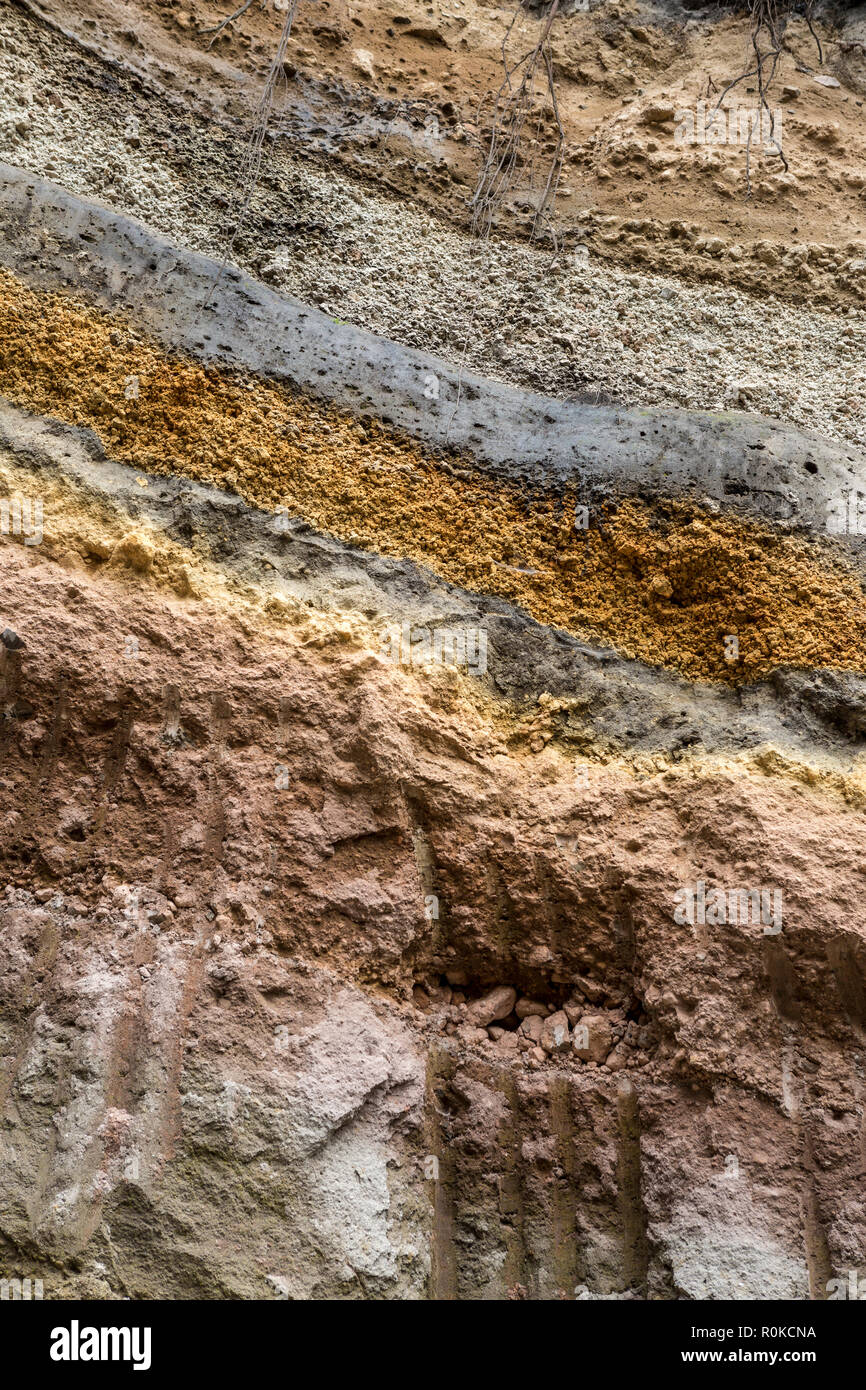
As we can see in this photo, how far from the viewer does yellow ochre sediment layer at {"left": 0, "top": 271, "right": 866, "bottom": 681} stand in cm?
347

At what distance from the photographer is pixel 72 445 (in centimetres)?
346

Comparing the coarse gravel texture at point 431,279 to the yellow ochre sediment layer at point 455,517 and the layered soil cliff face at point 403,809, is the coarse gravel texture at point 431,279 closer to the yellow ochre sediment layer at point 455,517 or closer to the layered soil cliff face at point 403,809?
the layered soil cliff face at point 403,809

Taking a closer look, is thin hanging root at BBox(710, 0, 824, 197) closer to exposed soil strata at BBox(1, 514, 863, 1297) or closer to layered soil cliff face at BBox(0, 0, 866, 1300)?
layered soil cliff face at BBox(0, 0, 866, 1300)

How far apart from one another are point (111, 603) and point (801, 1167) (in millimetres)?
2450

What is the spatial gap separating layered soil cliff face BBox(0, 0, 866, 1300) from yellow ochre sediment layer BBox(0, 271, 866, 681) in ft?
0.04

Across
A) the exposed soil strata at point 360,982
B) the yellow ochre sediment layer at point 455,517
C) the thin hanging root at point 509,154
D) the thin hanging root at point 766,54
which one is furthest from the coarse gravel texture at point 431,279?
the exposed soil strata at point 360,982

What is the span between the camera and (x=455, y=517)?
3.62 metres

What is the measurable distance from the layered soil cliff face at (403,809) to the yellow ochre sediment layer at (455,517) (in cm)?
1

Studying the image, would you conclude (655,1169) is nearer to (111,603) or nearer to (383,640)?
(383,640)

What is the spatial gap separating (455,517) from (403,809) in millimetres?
1089

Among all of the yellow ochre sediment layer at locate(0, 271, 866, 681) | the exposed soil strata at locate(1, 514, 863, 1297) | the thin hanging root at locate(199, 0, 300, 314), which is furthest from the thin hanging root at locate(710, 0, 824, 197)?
the exposed soil strata at locate(1, 514, 863, 1297)

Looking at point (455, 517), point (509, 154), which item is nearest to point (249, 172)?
point (509, 154)

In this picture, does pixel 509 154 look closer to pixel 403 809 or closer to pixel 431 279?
pixel 431 279

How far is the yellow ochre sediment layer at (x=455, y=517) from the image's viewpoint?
3469 mm
